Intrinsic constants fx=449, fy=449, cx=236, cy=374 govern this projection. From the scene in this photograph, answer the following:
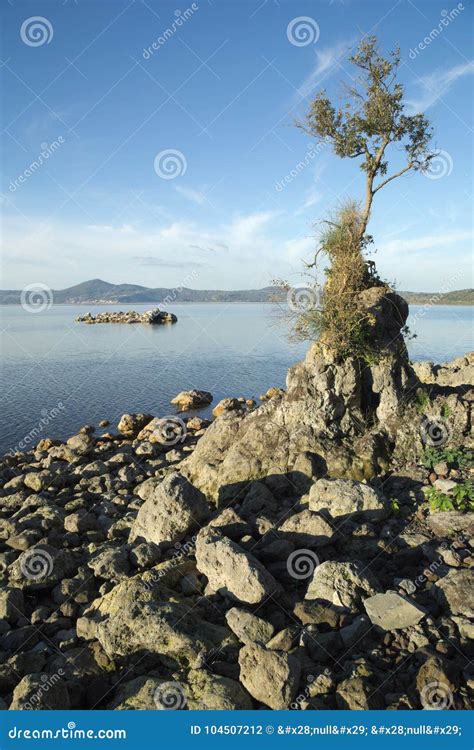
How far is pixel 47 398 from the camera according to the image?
36375mm

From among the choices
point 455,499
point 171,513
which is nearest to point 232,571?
point 171,513

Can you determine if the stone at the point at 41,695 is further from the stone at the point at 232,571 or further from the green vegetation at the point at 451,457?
the green vegetation at the point at 451,457

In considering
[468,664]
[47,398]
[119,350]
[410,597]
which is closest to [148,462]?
[410,597]

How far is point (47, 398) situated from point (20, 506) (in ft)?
68.2

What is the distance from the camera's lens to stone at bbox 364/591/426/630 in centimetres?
767

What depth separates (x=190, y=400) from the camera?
35.0m

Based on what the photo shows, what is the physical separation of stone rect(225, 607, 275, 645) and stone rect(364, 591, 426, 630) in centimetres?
182

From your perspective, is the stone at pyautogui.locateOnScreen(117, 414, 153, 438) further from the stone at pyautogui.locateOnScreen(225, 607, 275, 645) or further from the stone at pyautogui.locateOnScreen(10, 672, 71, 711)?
the stone at pyautogui.locateOnScreen(10, 672, 71, 711)

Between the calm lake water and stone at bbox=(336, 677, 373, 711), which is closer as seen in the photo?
stone at bbox=(336, 677, 373, 711)

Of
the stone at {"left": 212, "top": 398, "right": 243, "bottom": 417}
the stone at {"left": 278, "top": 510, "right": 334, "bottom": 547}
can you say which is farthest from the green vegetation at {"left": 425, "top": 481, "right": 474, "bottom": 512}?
the stone at {"left": 212, "top": 398, "right": 243, "bottom": 417}

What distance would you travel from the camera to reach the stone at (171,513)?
11633mm

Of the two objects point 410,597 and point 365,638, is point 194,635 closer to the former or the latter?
point 365,638

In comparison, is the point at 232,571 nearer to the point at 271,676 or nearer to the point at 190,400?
the point at 271,676

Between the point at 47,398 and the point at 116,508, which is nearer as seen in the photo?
the point at 116,508
